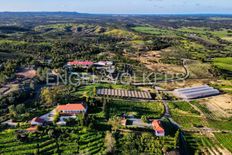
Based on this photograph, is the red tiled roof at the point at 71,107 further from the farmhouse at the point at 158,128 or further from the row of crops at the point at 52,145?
the farmhouse at the point at 158,128

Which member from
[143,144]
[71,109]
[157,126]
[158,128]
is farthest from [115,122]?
[71,109]

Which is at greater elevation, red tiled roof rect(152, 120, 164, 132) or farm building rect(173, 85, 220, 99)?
red tiled roof rect(152, 120, 164, 132)

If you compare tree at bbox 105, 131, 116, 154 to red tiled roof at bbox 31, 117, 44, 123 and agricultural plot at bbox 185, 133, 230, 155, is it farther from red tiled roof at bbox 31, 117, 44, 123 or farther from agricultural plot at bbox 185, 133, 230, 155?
agricultural plot at bbox 185, 133, 230, 155

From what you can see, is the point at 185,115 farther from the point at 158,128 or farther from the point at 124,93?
the point at 124,93

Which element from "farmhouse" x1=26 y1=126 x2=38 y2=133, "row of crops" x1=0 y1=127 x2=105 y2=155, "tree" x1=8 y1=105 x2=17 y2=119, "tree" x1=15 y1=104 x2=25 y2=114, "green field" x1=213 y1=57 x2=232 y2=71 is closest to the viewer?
"row of crops" x1=0 y1=127 x2=105 y2=155

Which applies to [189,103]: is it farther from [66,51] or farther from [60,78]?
[66,51]

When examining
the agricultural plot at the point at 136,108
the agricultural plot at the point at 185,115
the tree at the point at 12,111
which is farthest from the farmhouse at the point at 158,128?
the tree at the point at 12,111

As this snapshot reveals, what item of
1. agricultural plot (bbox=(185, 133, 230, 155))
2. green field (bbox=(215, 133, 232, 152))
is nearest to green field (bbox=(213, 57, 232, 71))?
green field (bbox=(215, 133, 232, 152))
